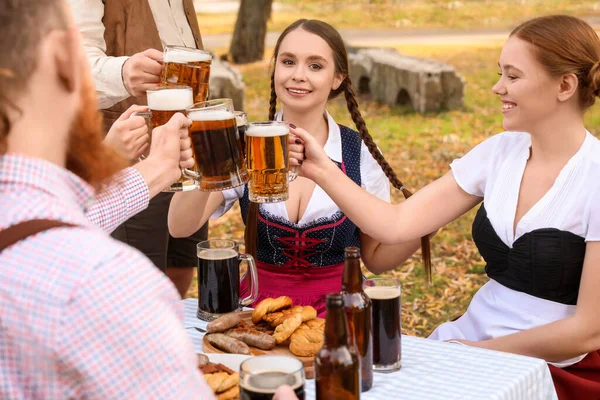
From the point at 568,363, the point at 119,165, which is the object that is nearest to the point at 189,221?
the point at 568,363

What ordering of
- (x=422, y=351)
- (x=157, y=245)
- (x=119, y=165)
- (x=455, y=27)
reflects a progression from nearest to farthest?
(x=119, y=165) → (x=422, y=351) → (x=157, y=245) → (x=455, y=27)

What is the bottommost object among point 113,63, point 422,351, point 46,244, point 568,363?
point 568,363

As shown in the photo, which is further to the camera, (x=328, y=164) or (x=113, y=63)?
(x=113, y=63)

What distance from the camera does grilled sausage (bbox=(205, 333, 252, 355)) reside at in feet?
6.62

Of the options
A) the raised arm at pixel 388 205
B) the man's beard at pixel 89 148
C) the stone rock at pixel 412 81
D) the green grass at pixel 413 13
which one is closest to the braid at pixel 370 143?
the raised arm at pixel 388 205

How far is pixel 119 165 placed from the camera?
132 cm

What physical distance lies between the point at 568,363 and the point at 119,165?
1.69 metres

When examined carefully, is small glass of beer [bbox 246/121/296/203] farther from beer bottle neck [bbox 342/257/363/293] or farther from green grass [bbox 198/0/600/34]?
green grass [bbox 198/0/600/34]

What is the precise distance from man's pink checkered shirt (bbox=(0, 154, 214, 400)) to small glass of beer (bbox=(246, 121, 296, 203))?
42.4 inches

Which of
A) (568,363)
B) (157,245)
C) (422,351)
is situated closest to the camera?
(422,351)

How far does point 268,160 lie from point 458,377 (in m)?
0.75

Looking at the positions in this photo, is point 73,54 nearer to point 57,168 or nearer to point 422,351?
point 57,168

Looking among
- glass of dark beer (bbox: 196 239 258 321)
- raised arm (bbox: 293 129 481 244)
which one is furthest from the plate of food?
raised arm (bbox: 293 129 481 244)

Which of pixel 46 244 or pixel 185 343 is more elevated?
pixel 46 244
